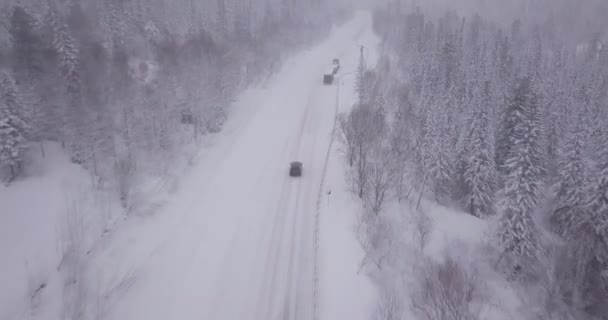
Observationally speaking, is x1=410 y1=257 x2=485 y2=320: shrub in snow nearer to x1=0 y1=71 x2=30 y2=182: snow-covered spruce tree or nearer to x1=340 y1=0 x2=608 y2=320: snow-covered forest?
x1=340 y1=0 x2=608 y2=320: snow-covered forest

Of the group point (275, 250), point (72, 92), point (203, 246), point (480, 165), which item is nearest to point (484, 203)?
point (480, 165)

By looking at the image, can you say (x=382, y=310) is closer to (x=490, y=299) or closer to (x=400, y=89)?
(x=490, y=299)

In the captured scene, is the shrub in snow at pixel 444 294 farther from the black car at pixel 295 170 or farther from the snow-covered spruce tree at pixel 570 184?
the black car at pixel 295 170

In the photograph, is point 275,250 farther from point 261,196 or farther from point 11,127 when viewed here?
point 11,127

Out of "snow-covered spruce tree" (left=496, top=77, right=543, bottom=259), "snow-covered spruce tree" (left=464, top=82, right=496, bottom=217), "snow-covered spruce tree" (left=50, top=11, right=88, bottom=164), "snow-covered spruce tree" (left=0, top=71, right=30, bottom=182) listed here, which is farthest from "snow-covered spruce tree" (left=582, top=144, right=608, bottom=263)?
"snow-covered spruce tree" (left=0, top=71, right=30, bottom=182)

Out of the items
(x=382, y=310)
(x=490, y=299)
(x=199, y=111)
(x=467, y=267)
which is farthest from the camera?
(x=199, y=111)

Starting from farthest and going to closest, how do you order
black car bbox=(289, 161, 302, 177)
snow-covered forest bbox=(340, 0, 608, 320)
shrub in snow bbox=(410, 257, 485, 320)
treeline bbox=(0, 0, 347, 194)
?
treeline bbox=(0, 0, 347, 194)
black car bbox=(289, 161, 302, 177)
snow-covered forest bbox=(340, 0, 608, 320)
shrub in snow bbox=(410, 257, 485, 320)

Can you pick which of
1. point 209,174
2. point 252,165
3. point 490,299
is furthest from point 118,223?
point 490,299
